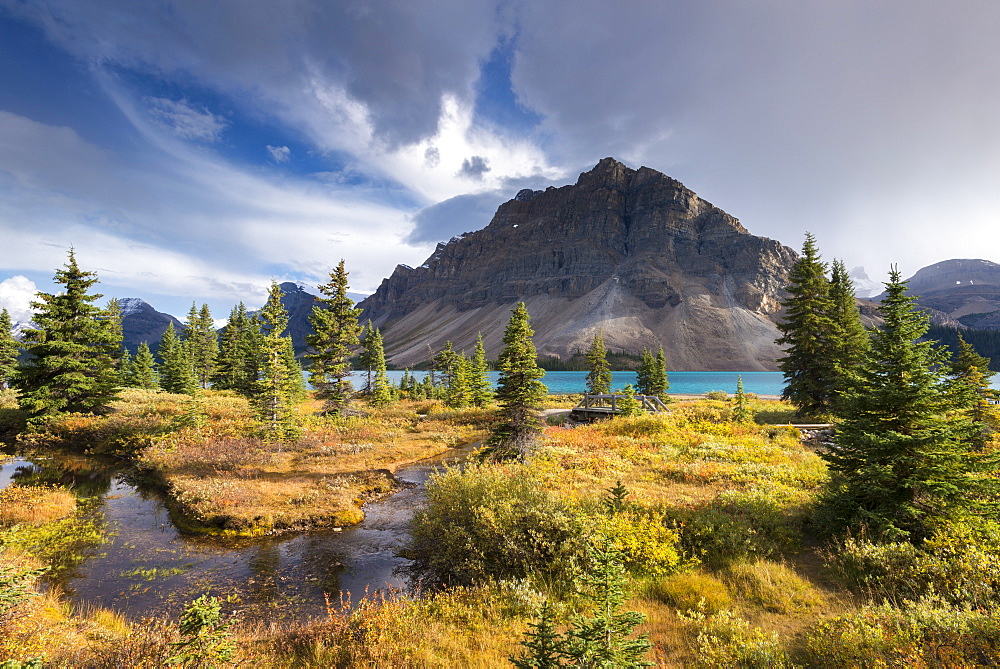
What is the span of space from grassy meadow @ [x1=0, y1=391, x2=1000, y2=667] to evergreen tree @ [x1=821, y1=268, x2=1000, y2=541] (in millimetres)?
772

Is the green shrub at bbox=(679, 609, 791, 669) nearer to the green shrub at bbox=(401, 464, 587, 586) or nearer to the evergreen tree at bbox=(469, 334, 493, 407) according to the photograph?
the green shrub at bbox=(401, 464, 587, 586)

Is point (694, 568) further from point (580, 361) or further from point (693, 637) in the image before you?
point (580, 361)

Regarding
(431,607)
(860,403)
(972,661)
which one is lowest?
(431,607)

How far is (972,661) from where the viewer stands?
4.48m

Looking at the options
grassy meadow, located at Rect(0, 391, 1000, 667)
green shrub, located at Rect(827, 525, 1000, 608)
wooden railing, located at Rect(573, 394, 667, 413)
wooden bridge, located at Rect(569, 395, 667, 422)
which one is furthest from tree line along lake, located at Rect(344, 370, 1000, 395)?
green shrub, located at Rect(827, 525, 1000, 608)

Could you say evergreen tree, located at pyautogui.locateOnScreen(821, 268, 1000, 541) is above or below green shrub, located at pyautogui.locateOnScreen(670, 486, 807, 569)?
above

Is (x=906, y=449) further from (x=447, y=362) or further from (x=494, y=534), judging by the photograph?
(x=447, y=362)

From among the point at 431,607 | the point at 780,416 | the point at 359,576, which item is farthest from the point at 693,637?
Answer: the point at 780,416

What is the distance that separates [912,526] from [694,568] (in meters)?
4.53

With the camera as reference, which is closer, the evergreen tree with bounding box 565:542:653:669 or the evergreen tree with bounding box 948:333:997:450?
the evergreen tree with bounding box 565:542:653:669

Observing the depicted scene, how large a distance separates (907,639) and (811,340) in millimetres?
28014

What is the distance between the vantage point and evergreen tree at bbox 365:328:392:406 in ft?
145

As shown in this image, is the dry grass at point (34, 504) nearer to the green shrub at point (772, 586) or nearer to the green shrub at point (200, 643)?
the green shrub at point (200, 643)

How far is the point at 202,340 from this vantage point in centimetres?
6291
